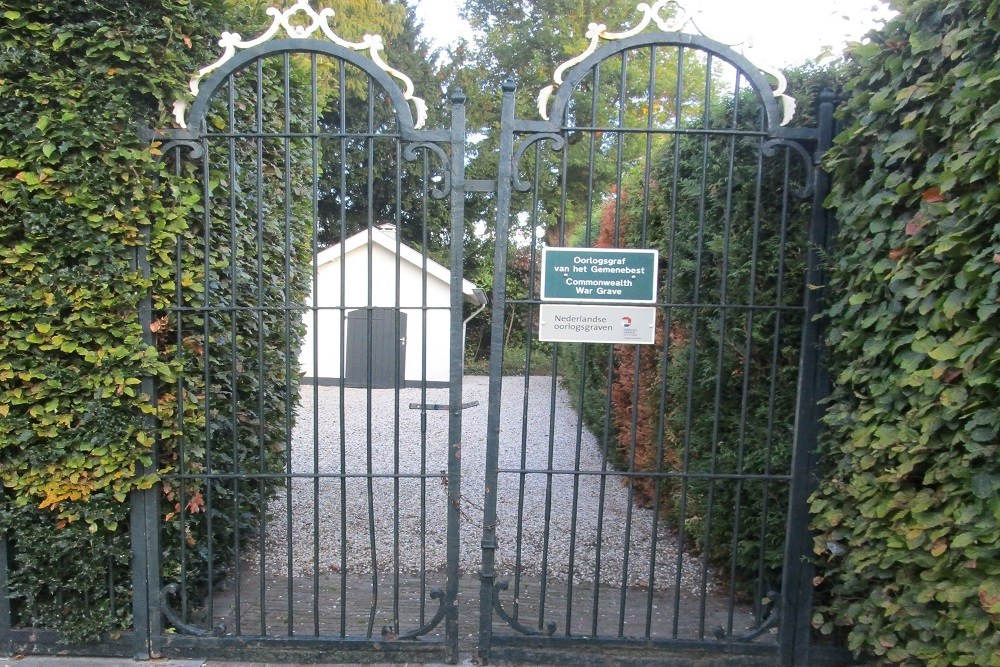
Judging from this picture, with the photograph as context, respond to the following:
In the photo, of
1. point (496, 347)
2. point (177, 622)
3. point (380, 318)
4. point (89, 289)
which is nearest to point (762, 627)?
point (496, 347)

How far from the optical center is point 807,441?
3.58 m

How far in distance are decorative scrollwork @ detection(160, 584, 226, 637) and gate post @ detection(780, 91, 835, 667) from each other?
2.89 metres

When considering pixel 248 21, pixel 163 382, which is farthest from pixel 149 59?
pixel 163 382

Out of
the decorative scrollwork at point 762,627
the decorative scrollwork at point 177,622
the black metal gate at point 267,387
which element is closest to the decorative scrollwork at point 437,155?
the black metal gate at point 267,387

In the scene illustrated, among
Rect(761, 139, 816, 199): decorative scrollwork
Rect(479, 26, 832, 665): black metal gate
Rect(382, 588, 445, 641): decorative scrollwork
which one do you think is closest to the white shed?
Rect(479, 26, 832, 665): black metal gate

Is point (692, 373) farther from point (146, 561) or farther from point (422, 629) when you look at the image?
point (146, 561)

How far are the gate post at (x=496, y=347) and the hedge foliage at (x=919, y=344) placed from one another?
1497 mm

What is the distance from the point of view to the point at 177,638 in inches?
145

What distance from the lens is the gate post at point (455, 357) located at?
3527 mm

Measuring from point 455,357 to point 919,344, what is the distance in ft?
6.70

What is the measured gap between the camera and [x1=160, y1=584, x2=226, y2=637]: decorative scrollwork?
3.66 metres

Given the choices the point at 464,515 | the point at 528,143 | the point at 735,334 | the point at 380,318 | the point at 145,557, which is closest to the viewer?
the point at 528,143

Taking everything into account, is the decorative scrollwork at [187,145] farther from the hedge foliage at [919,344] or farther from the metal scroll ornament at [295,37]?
the hedge foliage at [919,344]

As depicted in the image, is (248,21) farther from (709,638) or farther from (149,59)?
(709,638)
